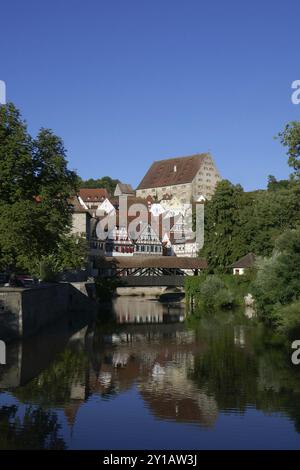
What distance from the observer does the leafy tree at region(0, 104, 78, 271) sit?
31156mm

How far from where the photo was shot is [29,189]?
114 feet

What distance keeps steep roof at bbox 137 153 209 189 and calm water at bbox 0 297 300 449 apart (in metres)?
95.2

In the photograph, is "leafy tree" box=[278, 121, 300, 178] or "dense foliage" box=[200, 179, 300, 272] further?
"dense foliage" box=[200, 179, 300, 272]

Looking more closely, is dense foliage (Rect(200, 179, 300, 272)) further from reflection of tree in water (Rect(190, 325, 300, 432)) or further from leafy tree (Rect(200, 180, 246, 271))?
reflection of tree in water (Rect(190, 325, 300, 432))

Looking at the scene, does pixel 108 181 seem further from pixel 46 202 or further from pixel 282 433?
pixel 282 433

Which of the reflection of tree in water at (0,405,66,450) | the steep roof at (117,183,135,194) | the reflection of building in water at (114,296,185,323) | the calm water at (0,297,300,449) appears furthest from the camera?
the steep roof at (117,183,135,194)

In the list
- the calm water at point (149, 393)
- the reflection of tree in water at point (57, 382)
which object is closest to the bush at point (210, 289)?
the calm water at point (149, 393)

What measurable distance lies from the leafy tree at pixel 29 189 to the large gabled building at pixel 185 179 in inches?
3613

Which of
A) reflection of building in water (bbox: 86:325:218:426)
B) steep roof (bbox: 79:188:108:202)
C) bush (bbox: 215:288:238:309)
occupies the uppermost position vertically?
steep roof (bbox: 79:188:108:202)

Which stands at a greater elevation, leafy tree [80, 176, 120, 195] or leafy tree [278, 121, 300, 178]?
leafy tree [80, 176, 120, 195]

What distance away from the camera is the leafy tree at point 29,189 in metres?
31.2

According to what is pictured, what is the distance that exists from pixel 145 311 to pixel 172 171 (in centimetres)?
8166

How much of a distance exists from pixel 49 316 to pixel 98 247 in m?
37.0

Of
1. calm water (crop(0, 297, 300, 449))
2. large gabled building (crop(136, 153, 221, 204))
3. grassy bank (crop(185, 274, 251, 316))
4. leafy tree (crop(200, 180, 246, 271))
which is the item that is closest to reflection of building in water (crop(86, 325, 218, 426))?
calm water (crop(0, 297, 300, 449))
